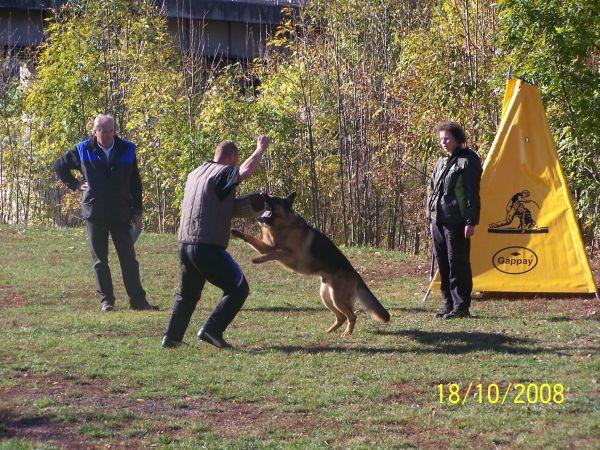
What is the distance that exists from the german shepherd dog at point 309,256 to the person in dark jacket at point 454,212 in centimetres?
100

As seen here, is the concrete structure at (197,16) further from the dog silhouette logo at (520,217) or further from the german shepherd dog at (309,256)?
the german shepherd dog at (309,256)

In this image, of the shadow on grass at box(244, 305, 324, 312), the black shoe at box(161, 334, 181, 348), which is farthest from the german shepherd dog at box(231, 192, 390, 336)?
the shadow on grass at box(244, 305, 324, 312)

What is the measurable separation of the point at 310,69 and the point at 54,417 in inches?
487

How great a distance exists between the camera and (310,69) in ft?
57.6

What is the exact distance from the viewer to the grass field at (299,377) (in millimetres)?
5656

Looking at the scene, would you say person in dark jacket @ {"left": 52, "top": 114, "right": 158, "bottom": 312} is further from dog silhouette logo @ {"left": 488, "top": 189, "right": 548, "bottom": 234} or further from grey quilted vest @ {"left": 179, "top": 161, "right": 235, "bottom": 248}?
dog silhouette logo @ {"left": 488, "top": 189, "right": 548, "bottom": 234}

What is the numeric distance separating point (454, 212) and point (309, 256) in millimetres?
1610

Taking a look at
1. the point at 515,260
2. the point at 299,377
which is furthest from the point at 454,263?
the point at 299,377

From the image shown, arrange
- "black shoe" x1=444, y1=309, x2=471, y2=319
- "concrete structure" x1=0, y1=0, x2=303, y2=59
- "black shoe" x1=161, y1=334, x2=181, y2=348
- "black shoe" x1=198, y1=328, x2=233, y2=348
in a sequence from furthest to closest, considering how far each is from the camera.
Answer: "concrete structure" x1=0, y1=0, x2=303, y2=59
"black shoe" x1=444, y1=309, x2=471, y2=319
"black shoe" x1=161, y1=334, x2=181, y2=348
"black shoe" x1=198, y1=328, x2=233, y2=348

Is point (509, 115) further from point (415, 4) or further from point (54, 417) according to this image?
point (415, 4)

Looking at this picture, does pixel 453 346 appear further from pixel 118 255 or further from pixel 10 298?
pixel 10 298

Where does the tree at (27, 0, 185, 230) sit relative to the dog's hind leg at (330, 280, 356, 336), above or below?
above

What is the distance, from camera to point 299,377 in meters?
7.07

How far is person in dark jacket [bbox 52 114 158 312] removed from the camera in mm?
10141
